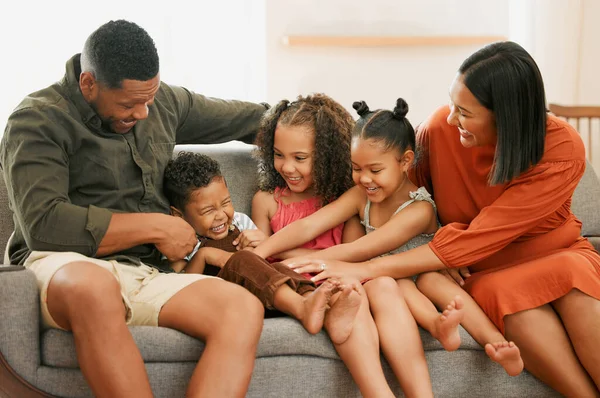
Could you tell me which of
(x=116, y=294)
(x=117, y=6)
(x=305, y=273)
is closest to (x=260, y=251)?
(x=305, y=273)

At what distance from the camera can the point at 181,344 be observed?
176 cm

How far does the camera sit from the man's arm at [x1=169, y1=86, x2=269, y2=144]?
7.36 ft

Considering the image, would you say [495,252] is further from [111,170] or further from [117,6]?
[117,6]

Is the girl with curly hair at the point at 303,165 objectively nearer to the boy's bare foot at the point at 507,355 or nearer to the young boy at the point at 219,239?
the young boy at the point at 219,239

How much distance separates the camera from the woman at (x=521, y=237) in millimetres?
1819

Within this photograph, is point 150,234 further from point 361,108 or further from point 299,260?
point 361,108

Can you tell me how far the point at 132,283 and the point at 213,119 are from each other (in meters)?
0.61

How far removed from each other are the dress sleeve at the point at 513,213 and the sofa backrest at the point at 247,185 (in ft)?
1.40

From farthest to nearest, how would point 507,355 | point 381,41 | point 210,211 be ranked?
1. point 381,41
2. point 210,211
3. point 507,355

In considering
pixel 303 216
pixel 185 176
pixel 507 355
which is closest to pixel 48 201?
pixel 185 176

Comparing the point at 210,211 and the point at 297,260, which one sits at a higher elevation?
the point at 210,211

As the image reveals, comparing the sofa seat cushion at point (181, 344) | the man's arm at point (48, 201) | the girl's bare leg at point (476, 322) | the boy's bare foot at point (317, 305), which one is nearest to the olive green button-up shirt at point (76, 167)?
the man's arm at point (48, 201)

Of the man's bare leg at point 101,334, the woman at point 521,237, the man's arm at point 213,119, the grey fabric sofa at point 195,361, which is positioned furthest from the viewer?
the man's arm at point 213,119

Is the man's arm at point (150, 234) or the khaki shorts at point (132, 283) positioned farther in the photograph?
the man's arm at point (150, 234)
